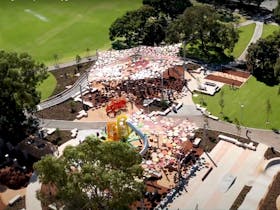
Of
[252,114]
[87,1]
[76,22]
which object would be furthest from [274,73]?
[87,1]

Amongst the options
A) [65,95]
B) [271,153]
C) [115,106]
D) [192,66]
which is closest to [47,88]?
[65,95]

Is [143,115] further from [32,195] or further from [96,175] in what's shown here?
[96,175]

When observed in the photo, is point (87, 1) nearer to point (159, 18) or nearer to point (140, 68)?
point (159, 18)

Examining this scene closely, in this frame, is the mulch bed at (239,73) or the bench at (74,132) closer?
the bench at (74,132)

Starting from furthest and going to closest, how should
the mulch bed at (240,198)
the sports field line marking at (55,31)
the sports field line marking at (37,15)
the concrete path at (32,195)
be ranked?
the sports field line marking at (37,15), the sports field line marking at (55,31), the concrete path at (32,195), the mulch bed at (240,198)

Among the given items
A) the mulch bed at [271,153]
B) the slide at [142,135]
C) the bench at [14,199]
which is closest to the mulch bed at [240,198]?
the mulch bed at [271,153]

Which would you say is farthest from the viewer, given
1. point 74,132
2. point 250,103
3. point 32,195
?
point 250,103

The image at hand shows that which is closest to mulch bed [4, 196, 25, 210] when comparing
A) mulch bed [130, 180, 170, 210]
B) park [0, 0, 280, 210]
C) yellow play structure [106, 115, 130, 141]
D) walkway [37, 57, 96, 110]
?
park [0, 0, 280, 210]

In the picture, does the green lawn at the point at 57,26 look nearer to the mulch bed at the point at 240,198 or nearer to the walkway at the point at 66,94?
the walkway at the point at 66,94
